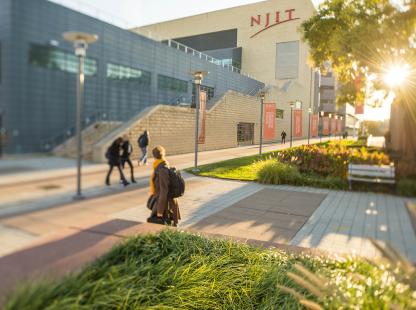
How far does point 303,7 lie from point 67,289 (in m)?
52.2

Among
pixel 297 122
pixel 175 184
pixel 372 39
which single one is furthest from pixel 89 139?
pixel 297 122

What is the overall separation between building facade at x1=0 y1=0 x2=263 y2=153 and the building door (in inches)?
1064

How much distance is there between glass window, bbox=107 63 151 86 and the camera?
1551mm

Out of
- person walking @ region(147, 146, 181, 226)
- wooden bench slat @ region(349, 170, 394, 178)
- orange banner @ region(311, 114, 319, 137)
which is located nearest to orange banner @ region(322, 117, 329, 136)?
orange banner @ region(311, 114, 319, 137)

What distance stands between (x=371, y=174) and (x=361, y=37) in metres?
8.75

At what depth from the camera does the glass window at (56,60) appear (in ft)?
3.65

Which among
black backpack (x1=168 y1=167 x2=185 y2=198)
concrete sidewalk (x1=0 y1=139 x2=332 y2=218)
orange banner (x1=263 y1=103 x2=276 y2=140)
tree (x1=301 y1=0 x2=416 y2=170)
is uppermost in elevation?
tree (x1=301 y1=0 x2=416 y2=170)

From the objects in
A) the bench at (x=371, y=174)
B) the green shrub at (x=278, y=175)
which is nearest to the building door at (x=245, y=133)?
the green shrub at (x=278, y=175)

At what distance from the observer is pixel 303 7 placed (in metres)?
47.3

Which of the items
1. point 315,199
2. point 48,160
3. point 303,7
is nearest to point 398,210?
point 315,199

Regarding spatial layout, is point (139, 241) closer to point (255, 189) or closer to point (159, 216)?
point (159, 216)

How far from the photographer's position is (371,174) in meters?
10.1

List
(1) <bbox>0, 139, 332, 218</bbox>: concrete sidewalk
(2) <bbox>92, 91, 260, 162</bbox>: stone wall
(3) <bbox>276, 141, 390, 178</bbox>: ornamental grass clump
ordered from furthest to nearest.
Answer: (2) <bbox>92, 91, 260, 162</bbox>: stone wall → (3) <bbox>276, 141, 390, 178</bbox>: ornamental grass clump → (1) <bbox>0, 139, 332, 218</bbox>: concrete sidewalk

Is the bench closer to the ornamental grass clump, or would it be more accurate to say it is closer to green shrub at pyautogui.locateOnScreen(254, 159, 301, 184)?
the ornamental grass clump
